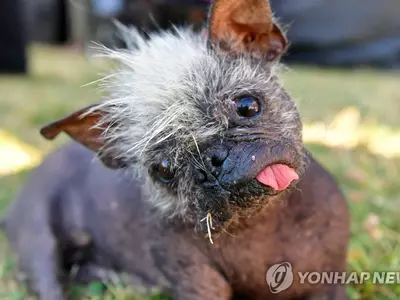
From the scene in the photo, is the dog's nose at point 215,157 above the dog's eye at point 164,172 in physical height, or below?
above

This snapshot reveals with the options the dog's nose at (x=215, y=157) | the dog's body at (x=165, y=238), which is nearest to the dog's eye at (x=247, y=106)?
the dog's nose at (x=215, y=157)

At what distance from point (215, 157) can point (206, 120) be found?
0.10 meters

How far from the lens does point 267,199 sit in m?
1.36

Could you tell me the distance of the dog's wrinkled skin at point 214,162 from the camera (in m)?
1.38

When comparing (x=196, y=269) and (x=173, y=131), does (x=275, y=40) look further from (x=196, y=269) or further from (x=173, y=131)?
(x=196, y=269)

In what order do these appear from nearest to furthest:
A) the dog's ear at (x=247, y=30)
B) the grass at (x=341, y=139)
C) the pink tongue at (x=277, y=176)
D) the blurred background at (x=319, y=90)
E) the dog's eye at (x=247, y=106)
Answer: the pink tongue at (x=277, y=176) → the dog's eye at (x=247, y=106) → the dog's ear at (x=247, y=30) → the grass at (x=341, y=139) → the blurred background at (x=319, y=90)

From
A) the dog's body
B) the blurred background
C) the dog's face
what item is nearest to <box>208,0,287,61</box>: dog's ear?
the dog's face

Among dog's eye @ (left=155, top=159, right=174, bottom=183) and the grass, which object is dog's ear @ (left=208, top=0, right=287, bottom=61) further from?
dog's eye @ (left=155, top=159, right=174, bottom=183)

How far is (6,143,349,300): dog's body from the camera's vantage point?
155cm

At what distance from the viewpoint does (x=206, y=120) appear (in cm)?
140

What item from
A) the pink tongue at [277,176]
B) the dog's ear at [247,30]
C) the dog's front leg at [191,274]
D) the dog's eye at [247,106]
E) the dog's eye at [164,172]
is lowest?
the dog's front leg at [191,274]

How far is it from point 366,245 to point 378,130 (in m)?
1.52

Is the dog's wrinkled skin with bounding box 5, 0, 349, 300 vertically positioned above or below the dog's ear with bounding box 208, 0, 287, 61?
below

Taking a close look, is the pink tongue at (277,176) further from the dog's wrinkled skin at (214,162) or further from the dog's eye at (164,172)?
the dog's eye at (164,172)
